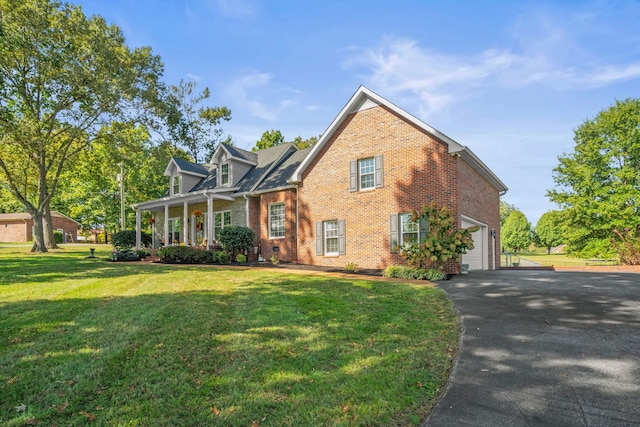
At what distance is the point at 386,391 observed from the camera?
3.53 meters

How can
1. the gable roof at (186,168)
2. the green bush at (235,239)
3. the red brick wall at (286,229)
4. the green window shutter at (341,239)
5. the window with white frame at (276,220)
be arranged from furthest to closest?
1. the gable roof at (186,168)
2. the window with white frame at (276,220)
3. the red brick wall at (286,229)
4. the green bush at (235,239)
5. the green window shutter at (341,239)

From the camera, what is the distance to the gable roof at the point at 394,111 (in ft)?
40.2

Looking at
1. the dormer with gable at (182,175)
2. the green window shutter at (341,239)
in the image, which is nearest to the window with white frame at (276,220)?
the green window shutter at (341,239)

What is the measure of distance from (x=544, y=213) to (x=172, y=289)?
208 ft

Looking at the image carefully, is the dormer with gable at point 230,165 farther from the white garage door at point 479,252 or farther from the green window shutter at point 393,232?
the white garage door at point 479,252

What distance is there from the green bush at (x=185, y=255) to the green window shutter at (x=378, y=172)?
8593 mm

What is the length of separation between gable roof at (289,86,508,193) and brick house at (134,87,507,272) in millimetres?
41

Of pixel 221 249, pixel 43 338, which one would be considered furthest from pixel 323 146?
pixel 43 338

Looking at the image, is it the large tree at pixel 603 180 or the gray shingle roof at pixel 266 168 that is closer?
the gray shingle roof at pixel 266 168

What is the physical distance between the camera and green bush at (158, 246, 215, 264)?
15859 mm

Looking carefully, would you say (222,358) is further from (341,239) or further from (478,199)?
(478,199)

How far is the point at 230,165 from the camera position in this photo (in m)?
20.0

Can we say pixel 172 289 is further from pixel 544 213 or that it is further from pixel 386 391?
pixel 544 213

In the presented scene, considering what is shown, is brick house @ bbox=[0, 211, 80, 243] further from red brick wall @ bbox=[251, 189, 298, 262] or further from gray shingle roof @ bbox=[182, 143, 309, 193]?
red brick wall @ bbox=[251, 189, 298, 262]
